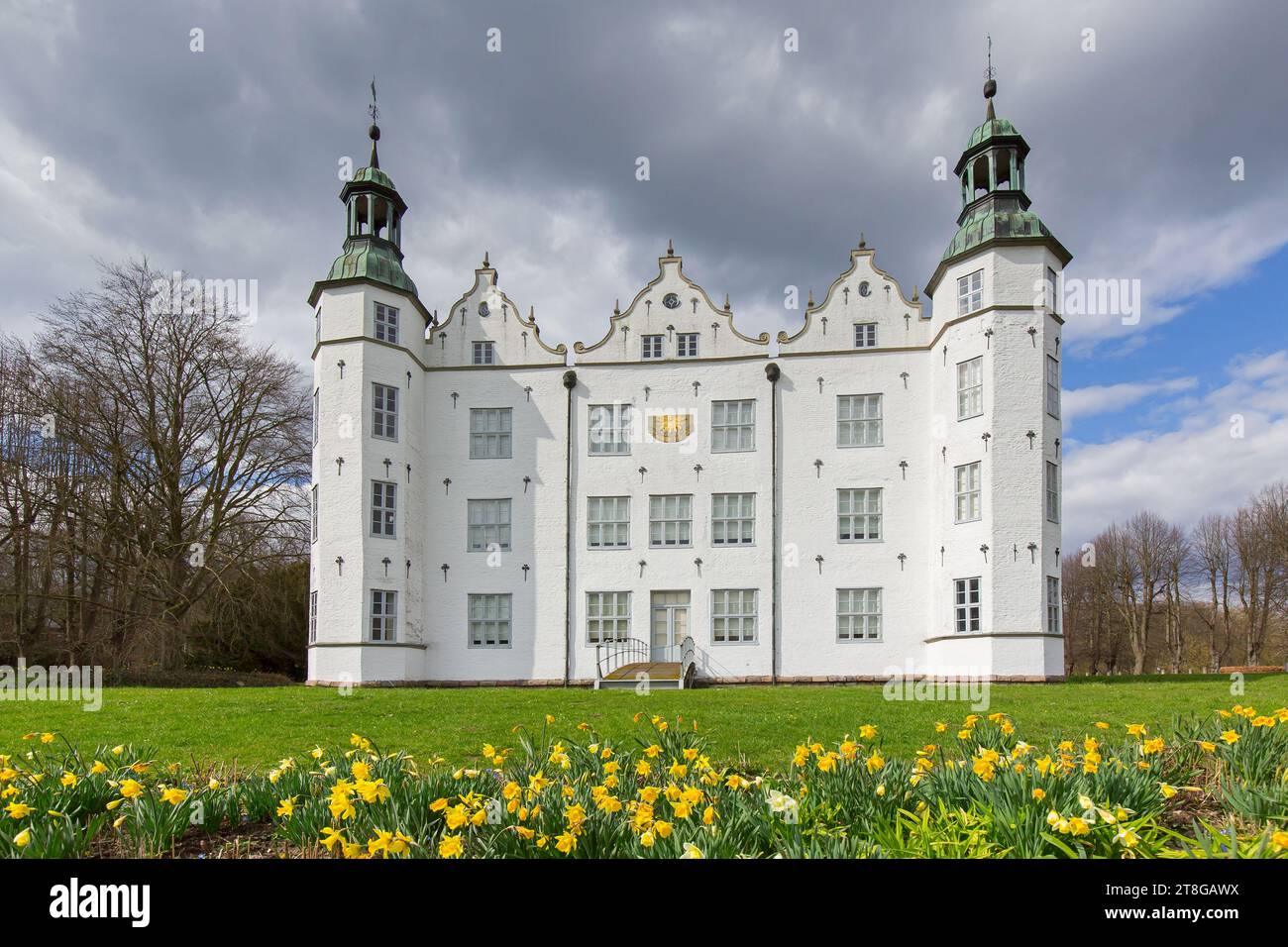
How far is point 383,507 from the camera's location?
24.4m

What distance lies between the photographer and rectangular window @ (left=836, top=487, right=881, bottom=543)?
80.1 ft

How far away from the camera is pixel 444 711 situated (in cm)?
1337

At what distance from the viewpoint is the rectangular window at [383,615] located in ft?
78.0

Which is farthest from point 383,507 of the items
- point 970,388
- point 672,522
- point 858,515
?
point 970,388

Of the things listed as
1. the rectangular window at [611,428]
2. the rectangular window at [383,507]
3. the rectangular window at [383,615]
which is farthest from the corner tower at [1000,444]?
the rectangular window at [383,507]

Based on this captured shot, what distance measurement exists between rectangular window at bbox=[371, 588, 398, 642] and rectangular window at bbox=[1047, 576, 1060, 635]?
1811 cm

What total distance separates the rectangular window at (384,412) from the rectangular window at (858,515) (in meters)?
13.6

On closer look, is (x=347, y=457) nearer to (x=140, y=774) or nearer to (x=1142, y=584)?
(x=140, y=774)

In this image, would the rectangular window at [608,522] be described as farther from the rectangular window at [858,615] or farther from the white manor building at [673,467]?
the rectangular window at [858,615]

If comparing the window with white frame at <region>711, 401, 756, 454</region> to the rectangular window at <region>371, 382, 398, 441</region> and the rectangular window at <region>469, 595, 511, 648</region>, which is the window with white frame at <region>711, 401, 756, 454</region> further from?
the rectangular window at <region>371, 382, 398, 441</region>

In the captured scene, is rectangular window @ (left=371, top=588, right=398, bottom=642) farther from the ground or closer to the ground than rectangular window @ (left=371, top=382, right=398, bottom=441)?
closer to the ground

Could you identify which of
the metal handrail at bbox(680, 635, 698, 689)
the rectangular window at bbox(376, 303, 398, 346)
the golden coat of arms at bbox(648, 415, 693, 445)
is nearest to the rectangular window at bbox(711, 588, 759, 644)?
the metal handrail at bbox(680, 635, 698, 689)

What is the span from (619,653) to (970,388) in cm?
1268

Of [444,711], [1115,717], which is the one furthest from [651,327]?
[1115,717]
